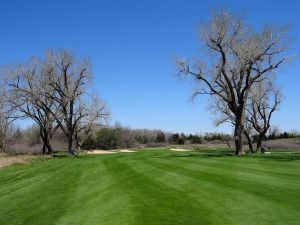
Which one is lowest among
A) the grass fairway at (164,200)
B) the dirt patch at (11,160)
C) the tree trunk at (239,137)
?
the grass fairway at (164,200)

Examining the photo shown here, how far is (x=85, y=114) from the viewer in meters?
58.7

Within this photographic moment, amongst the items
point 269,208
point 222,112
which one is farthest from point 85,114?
point 269,208

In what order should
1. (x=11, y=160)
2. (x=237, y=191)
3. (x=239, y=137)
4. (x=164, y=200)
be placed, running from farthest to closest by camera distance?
(x=11, y=160)
(x=239, y=137)
(x=237, y=191)
(x=164, y=200)

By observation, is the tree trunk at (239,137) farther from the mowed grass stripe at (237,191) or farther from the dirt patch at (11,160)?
the mowed grass stripe at (237,191)

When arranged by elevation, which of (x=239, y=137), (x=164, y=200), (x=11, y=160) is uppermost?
(x=239, y=137)

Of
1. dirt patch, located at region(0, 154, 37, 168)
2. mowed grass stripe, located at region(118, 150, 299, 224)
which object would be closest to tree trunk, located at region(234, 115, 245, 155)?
dirt patch, located at region(0, 154, 37, 168)

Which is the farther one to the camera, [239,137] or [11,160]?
[11,160]

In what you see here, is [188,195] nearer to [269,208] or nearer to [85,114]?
[269,208]

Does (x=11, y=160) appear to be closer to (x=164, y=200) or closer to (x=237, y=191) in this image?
(x=164, y=200)

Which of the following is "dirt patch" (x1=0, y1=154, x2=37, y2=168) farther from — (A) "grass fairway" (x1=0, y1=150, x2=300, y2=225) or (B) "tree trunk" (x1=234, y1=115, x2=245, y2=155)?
(A) "grass fairway" (x1=0, y1=150, x2=300, y2=225)

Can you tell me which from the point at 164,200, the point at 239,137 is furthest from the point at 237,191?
the point at 239,137

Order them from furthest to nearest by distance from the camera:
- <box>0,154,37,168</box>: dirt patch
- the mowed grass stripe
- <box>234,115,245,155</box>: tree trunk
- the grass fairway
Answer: <box>0,154,37,168</box>: dirt patch → <box>234,115,245,155</box>: tree trunk → the mowed grass stripe → the grass fairway

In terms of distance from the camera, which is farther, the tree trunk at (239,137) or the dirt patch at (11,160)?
the dirt patch at (11,160)


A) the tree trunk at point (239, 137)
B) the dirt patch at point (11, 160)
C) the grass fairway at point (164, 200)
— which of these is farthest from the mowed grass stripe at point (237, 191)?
the dirt patch at point (11, 160)
